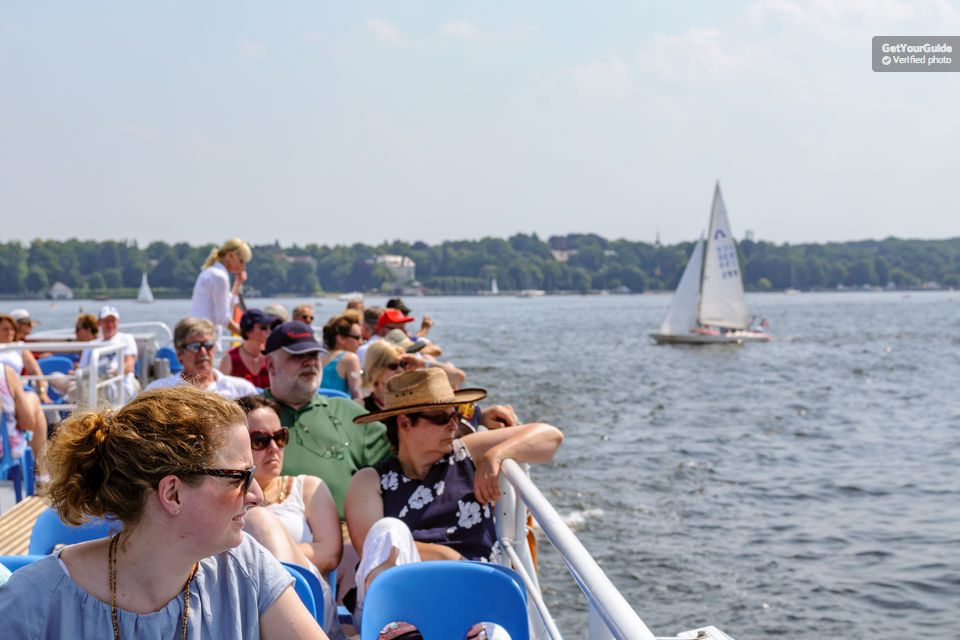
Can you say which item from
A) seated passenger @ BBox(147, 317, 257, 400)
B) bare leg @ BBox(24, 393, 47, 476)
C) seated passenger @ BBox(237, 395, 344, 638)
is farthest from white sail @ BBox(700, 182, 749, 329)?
seated passenger @ BBox(237, 395, 344, 638)

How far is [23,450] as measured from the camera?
6320 mm

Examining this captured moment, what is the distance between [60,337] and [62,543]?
840cm

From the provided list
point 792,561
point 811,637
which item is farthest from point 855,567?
point 811,637

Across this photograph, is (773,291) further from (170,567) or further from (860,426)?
(170,567)

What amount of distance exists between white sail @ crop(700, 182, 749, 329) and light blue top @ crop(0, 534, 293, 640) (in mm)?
53097

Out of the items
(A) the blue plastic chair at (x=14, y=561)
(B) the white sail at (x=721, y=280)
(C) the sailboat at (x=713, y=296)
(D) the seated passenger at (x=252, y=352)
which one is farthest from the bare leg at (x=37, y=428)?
(B) the white sail at (x=721, y=280)

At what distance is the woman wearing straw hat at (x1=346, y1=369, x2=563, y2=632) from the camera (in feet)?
12.0

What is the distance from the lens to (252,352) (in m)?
7.05

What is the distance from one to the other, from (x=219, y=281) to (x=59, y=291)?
462ft

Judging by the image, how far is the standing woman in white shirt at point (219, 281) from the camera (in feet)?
28.7

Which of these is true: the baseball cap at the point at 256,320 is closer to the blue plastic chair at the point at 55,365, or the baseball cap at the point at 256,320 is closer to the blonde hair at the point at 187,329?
the blonde hair at the point at 187,329

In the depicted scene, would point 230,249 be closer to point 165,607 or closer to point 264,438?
point 264,438

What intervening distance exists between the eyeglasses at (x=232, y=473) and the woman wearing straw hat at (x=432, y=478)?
5.57ft

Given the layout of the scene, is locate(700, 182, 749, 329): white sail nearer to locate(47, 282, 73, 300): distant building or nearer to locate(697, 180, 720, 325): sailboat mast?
locate(697, 180, 720, 325): sailboat mast
